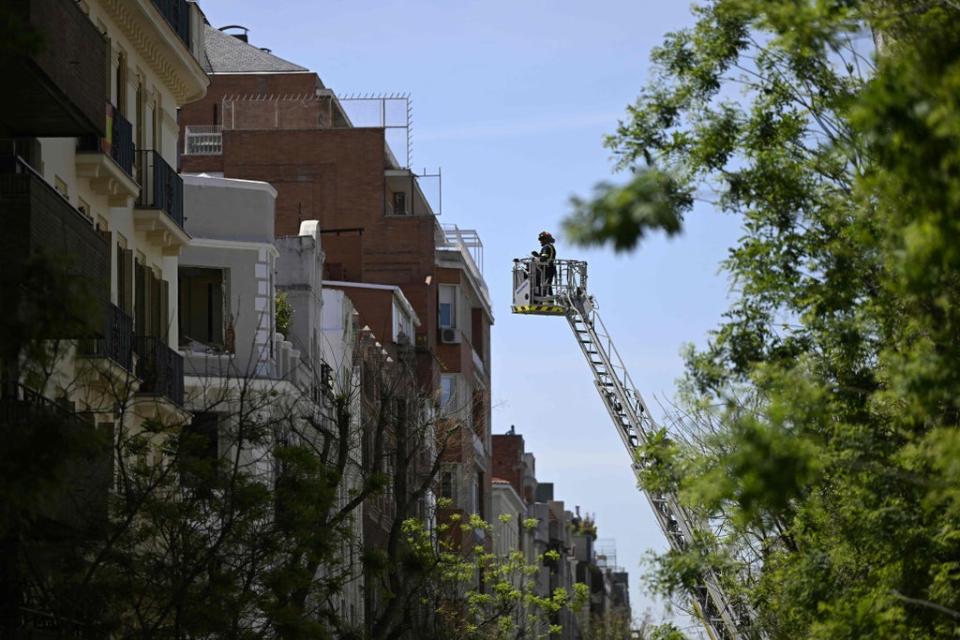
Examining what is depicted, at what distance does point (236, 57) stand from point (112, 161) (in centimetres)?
→ 4624

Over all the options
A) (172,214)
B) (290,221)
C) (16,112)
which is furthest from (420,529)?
(16,112)

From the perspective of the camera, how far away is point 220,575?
27.6m

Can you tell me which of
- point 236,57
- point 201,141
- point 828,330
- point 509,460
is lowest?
point 828,330

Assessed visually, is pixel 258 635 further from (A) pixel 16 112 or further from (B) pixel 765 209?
(B) pixel 765 209

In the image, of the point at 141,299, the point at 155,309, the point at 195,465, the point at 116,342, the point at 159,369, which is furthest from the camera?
the point at 155,309

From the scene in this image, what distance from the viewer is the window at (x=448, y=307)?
3287 inches

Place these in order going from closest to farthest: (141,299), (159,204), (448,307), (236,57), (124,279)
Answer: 1. (124,279)
2. (141,299)
3. (159,204)
4. (236,57)
5. (448,307)

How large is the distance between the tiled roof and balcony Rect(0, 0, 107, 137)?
48760 millimetres

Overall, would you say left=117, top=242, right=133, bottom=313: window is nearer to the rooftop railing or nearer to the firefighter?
the rooftop railing

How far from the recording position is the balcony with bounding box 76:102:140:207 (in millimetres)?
34438

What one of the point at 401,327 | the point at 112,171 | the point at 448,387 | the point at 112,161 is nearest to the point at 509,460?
the point at 448,387

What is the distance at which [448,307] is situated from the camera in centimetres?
8369

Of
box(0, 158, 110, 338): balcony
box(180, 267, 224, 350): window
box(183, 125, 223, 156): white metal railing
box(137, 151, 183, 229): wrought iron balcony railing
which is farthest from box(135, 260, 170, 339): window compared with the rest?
box(183, 125, 223, 156): white metal railing

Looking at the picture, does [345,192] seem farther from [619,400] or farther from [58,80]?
[58,80]
